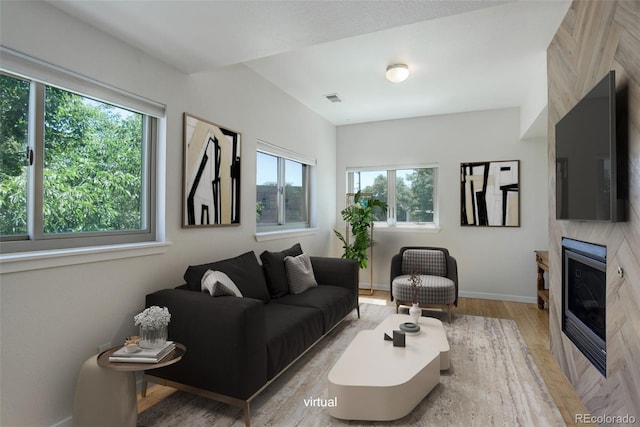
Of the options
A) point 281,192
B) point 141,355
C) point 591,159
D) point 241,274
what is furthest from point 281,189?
point 591,159

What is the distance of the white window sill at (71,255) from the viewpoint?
64.7 inches

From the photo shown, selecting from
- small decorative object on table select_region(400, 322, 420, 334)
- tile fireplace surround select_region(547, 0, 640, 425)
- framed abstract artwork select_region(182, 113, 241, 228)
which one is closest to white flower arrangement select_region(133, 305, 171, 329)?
framed abstract artwork select_region(182, 113, 241, 228)

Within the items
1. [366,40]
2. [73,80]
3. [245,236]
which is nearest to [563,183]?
[366,40]

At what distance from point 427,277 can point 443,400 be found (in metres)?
1.98

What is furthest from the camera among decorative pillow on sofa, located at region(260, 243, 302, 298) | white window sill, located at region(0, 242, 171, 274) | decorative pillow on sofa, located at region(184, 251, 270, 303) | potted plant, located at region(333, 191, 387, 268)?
potted plant, located at region(333, 191, 387, 268)

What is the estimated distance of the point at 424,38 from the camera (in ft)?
9.03

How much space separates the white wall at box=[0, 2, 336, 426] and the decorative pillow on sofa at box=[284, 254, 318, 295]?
1.80ft

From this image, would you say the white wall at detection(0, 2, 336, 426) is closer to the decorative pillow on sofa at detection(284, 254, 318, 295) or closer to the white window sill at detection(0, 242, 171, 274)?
the white window sill at detection(0, 242, 171, 274)

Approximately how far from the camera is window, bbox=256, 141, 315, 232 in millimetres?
3807

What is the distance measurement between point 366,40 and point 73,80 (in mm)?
2170

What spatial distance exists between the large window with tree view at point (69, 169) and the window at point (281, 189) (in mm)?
1428

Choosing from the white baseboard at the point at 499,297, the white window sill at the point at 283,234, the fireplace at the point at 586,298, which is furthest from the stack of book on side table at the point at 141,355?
the white baseboard at the point at 499,297

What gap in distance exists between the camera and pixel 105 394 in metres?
1.70

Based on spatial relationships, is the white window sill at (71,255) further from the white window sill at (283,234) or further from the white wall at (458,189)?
the white wall at (458,189)
